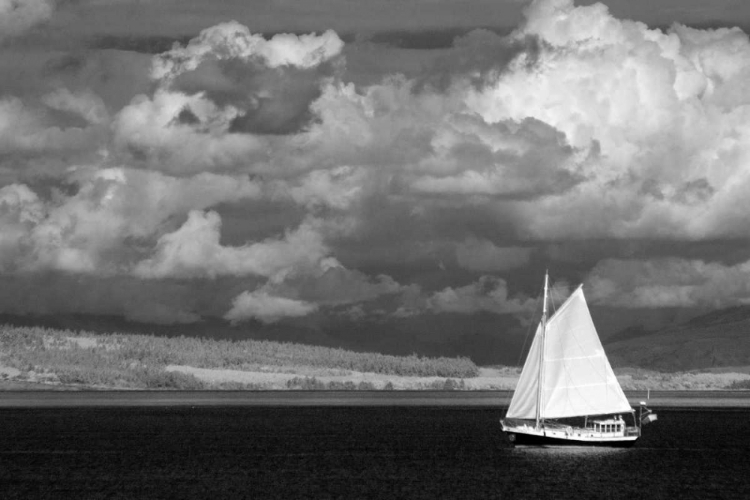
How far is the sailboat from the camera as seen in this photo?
142500mm

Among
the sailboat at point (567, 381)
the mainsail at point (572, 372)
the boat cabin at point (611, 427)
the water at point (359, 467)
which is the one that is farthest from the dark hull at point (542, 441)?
the mainsail at point (572, 372)

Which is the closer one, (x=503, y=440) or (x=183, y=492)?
(x=183, y=492)

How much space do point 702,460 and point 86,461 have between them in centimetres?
6932

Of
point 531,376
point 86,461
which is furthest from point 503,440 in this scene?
point 86,461

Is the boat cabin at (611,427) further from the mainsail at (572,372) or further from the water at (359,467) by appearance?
the mainsail at (572,372)

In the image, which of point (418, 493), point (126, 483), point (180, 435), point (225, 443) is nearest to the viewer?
point (418, 493)

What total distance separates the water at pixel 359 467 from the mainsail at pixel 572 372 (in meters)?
5.67

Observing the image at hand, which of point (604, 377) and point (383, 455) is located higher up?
point (604, 377)

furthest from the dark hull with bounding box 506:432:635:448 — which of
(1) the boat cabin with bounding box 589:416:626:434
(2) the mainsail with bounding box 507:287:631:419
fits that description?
(2) the mainsail with bounding box 507:287:631:419

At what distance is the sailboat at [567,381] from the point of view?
142 m

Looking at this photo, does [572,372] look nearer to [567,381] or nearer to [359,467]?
[567,381]

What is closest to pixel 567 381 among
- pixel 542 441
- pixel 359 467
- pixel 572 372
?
pixel 572 372

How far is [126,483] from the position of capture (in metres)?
116

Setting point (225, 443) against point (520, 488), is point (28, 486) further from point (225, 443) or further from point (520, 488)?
point (225, 443)
